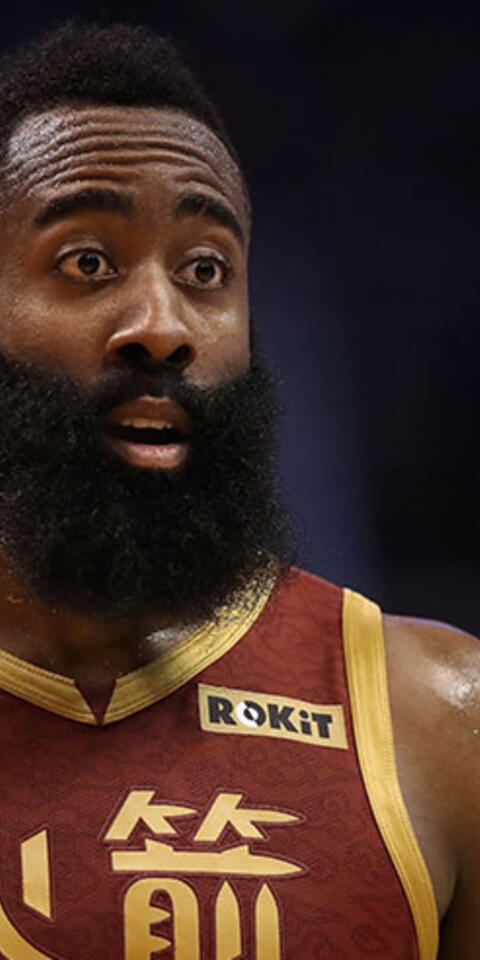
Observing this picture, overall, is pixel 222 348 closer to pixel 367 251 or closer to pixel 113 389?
pixel 113 389

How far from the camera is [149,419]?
1819 mm

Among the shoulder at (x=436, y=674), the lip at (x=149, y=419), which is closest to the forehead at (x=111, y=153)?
the lip at (x=149, y=419)

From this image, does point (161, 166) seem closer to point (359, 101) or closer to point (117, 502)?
point (117, 502)

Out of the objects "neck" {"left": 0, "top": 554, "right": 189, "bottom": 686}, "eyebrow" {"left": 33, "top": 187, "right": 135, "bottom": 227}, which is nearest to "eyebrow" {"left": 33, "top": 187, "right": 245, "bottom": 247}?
"eyebrow" {"left": 33, "top": 187, "right": 135, "bottom": 227}

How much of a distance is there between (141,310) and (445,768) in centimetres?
64

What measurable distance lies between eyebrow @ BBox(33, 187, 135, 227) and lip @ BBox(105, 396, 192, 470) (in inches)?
8.8

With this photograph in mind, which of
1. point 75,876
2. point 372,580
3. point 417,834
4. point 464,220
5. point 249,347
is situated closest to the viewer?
point 75,876

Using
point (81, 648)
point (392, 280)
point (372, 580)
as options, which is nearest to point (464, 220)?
point (392, 280)

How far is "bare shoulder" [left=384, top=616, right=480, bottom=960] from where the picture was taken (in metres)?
1.85

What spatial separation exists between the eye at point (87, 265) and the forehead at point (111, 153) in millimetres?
84

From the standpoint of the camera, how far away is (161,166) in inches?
74.7

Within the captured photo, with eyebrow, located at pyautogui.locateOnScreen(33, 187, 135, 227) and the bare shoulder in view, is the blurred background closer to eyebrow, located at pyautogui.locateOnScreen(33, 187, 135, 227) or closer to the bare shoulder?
the bare shoulder

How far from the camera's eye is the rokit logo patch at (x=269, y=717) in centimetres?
187

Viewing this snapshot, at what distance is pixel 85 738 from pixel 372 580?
6.69ft
